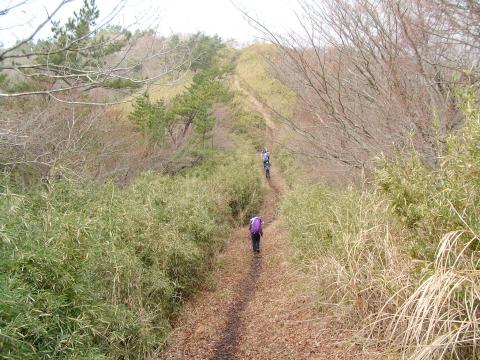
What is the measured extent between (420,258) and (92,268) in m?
3.95

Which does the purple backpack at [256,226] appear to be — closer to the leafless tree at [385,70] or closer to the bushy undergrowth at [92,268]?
the bushy undergrowth at [92,268]

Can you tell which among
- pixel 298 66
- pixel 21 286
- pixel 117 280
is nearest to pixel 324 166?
pixel 298 66

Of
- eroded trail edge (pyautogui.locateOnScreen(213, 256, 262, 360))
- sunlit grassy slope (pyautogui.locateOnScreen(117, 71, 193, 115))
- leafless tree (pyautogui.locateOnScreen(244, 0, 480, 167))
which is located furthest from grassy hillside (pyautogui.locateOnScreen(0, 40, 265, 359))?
leafless tree (pyautogui.locateOnScreen(244, 0, 480, 167))

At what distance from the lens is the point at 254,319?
7496mm

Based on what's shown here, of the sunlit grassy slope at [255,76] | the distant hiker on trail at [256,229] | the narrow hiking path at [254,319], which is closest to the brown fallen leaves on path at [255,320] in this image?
the narrow hiking path at [254,319]

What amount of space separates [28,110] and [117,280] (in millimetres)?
8306

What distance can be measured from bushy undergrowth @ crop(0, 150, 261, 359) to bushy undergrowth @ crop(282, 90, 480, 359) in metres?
2.93

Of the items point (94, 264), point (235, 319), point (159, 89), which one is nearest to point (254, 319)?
point (235, 319)

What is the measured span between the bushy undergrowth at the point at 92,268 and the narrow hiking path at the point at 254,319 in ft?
1.74

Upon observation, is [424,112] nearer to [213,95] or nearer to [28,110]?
[28,110]

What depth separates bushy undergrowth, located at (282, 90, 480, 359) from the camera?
329cm

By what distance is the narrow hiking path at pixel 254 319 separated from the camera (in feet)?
19.0

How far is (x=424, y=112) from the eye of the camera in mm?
5328

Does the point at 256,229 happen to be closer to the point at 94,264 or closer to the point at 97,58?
the point at 94,264
